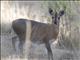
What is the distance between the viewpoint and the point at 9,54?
10758 mm

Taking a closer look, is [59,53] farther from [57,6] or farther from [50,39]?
[57,6]

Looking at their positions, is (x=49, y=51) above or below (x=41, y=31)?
below

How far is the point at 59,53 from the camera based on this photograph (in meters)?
11.3

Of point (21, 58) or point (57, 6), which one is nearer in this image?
point (21, 58)

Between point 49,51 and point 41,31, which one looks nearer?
point 49,51

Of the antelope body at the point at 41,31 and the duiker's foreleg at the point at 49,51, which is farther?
the antelope body at the point at 41,31

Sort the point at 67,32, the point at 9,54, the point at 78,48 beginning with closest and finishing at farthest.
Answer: the point at 9,54, the point at 78,48, the point at 67,32

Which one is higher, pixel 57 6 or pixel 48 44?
pixel 57 6

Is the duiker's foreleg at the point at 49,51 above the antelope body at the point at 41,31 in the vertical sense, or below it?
below

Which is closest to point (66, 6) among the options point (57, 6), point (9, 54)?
point (57, 6)

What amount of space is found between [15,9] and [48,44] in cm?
323

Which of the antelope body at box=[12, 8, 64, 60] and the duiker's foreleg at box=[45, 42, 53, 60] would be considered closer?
the duiker's foreleg at box=[45, 42, 53, 60]

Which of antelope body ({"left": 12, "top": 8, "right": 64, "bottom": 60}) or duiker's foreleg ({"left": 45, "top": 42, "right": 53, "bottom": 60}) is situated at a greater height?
antelope body ({"left": 12, "top": 8, "right": 64, "bottom": 60})

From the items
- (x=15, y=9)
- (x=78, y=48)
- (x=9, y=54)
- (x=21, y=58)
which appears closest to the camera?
(x=21, y=58)
